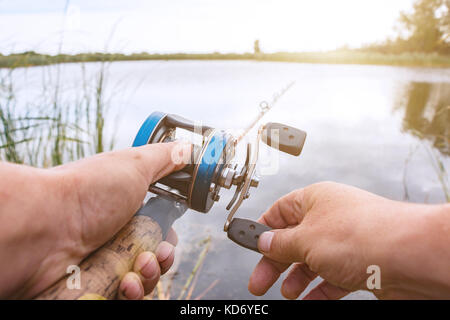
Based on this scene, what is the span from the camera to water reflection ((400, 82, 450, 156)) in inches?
282

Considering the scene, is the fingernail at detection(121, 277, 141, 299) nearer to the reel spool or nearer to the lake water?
the reel spool

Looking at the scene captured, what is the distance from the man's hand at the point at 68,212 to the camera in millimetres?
994

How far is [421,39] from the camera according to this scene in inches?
891

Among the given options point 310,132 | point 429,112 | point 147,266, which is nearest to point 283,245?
point 147,266

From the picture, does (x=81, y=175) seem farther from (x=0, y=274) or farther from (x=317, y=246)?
(x=317, y=246)

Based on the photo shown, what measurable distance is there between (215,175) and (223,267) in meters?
2.14

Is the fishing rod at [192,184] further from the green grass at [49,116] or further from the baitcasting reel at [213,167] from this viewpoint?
the green grass at [49,116]

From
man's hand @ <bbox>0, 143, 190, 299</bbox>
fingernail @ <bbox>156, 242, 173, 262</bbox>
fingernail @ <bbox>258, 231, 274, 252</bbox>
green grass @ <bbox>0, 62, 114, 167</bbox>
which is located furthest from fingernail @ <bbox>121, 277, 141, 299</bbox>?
green grass @ <bbox>0, 62, 114, 167</bbox>

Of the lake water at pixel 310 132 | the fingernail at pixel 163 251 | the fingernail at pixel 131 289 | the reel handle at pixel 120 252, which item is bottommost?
the lake water at pixel 310 132

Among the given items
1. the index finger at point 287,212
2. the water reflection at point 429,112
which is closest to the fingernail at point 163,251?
the index finger at point 287,212

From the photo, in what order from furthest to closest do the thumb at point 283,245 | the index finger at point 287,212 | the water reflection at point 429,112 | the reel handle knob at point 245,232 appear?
the water reflection at point 429,112
the index finger at point 287,212
the reel handle knob at point 245,232
the thumb at point 283,245

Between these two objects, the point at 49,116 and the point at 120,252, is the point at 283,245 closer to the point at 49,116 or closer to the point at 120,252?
the point at 120,252

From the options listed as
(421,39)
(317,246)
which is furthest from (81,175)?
(421,39)

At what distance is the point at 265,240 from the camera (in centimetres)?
150
